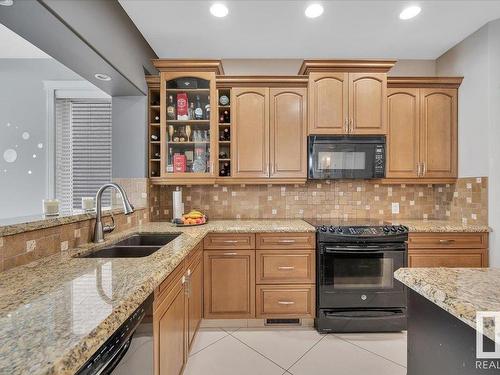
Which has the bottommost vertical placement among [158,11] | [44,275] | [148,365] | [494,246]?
[148,365]

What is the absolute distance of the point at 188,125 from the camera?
2.73 metres

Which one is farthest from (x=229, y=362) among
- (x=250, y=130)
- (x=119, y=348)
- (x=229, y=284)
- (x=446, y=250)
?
(x=446, y=250)

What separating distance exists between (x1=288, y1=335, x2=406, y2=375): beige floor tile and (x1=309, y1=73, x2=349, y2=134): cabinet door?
6.47ft

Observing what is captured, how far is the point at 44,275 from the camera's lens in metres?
1.10

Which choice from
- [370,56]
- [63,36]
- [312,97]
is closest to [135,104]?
[63,36]

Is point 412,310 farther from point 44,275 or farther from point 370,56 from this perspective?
point 370,56

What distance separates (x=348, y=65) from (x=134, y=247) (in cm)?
259

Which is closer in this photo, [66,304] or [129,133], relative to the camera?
[66,304]

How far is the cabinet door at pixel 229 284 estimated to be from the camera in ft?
7.71

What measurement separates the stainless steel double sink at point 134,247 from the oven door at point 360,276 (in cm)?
139

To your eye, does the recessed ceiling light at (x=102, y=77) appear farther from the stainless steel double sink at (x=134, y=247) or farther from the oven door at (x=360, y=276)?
the oven door at (x=360, y=276)

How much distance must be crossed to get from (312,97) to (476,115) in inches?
63.0

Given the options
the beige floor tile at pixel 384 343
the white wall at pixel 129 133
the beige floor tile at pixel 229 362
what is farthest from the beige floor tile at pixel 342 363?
the white wall at pixel 129 133

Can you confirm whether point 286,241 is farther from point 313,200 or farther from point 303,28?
point 303,28
